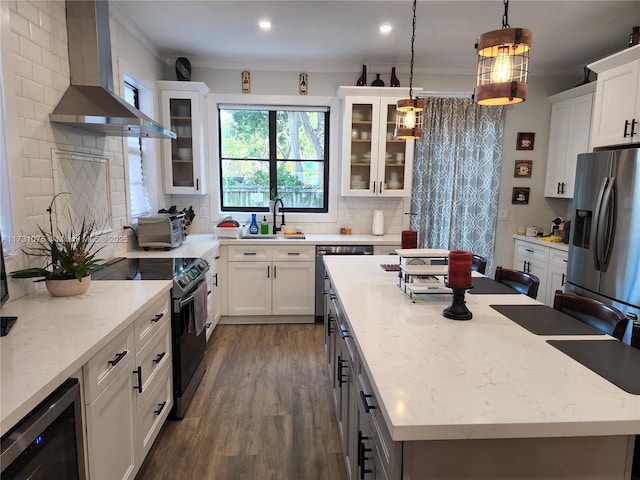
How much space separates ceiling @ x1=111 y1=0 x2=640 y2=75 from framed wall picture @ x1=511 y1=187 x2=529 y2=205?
133 centimetres

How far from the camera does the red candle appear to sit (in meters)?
1.71

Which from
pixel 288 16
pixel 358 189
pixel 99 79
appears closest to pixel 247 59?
pixel 288 16

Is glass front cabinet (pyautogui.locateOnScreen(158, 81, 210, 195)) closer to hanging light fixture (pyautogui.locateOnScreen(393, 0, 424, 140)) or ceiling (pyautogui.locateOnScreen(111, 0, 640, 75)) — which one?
ceiling (pyautogui.locateOnScreen(111, 0, 640, 75))

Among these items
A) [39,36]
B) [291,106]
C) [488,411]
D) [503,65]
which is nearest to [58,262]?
[39,36]

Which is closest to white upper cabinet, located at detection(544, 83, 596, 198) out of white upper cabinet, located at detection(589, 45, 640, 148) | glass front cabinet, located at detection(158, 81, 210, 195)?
white upper cabinet, located at detection(589, 45, 640, 148)

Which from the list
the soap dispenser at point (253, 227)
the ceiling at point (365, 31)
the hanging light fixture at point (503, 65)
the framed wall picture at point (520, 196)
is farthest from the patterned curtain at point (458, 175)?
the hanging light fixture at point (503, 65)

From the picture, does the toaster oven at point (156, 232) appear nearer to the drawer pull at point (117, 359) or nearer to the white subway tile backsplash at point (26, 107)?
the white subway tile backsplash at point (26, 107)

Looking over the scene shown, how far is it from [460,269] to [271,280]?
9.14 feet

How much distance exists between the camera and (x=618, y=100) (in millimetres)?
3201

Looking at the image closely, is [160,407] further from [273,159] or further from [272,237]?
[273,159]

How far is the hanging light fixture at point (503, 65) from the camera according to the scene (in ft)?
4.62

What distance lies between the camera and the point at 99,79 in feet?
8.25

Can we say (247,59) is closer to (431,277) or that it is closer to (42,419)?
(431,277)

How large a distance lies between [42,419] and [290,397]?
1934 millimetres
